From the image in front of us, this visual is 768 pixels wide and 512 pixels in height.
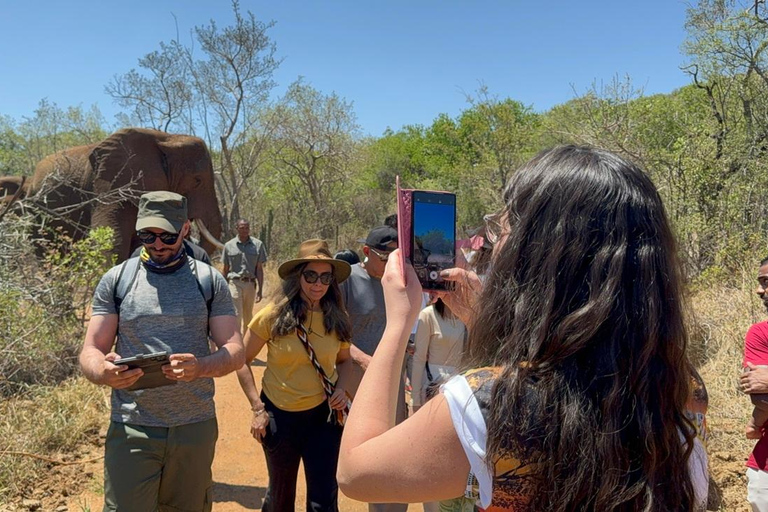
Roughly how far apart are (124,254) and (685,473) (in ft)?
31.3

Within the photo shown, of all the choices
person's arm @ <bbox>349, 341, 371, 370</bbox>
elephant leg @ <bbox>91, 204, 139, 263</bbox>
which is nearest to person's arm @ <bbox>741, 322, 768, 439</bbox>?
person's arm @ <bbox>349, 341, 371, 370</bbox>

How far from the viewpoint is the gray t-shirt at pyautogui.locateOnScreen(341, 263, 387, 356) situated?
4.14 m

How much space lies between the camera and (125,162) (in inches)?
376

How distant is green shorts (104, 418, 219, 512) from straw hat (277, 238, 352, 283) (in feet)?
3.39

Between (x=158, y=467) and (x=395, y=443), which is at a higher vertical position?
(x=395, y=443)

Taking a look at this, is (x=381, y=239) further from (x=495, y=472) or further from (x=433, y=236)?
(x=495, y=472)

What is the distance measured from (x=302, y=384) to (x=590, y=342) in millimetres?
Result: 2602

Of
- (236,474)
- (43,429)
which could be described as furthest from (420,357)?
(43,429)

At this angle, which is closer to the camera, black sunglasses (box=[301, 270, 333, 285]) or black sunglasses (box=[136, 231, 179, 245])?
black sunglasses (box=[136, 231, 179, 245])

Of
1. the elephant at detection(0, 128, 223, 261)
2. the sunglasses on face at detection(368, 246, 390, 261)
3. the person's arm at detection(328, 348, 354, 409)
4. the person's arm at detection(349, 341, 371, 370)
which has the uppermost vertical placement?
the elephant at detection(0, 128, 223, 261)

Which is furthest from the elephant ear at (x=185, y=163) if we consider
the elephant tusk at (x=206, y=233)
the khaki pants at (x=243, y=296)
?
the khaki pants at (x=243, y=296)

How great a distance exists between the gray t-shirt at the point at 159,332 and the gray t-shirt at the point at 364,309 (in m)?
1.31

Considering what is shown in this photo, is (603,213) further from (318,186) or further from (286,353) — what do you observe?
(318,186)

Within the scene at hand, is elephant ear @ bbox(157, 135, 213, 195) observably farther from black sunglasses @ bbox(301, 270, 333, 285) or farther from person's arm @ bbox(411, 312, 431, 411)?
person's arm @ bbox(411, 312, 431, 411)
